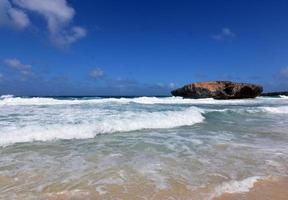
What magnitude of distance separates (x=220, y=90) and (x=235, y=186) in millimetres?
39012

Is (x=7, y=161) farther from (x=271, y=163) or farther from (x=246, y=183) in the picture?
(x=271, y=163)

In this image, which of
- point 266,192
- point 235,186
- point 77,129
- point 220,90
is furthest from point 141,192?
point 220,90

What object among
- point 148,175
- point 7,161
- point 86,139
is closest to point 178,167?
point 148,175

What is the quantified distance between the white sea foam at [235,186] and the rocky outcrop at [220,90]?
38.1 meters

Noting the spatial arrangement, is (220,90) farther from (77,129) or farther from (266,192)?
(266,192)

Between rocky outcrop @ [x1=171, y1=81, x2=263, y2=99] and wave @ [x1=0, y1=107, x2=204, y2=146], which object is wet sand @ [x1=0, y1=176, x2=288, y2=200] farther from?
rocky outcrop @ [x1=171, y1=81, x2=263, y2=99]

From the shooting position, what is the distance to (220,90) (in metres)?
42.8

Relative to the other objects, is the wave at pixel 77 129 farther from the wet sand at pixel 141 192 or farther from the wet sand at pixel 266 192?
the wet sand at pixel 266 192

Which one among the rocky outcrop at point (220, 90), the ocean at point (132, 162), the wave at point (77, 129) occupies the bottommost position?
the ocean at point (132, 162)

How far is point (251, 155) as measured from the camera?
23.3 ft

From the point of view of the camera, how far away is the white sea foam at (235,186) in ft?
15.3

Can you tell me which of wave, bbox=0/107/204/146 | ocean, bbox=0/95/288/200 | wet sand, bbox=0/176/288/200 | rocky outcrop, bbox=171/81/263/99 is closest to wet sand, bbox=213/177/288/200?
wet sand, bbox=0/176/288/200

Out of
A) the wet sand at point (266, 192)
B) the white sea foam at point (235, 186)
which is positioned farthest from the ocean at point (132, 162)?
the wet sand at point (266, 192)

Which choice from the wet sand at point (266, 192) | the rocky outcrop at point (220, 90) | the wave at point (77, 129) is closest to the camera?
the wet sand at point (266, 192)
